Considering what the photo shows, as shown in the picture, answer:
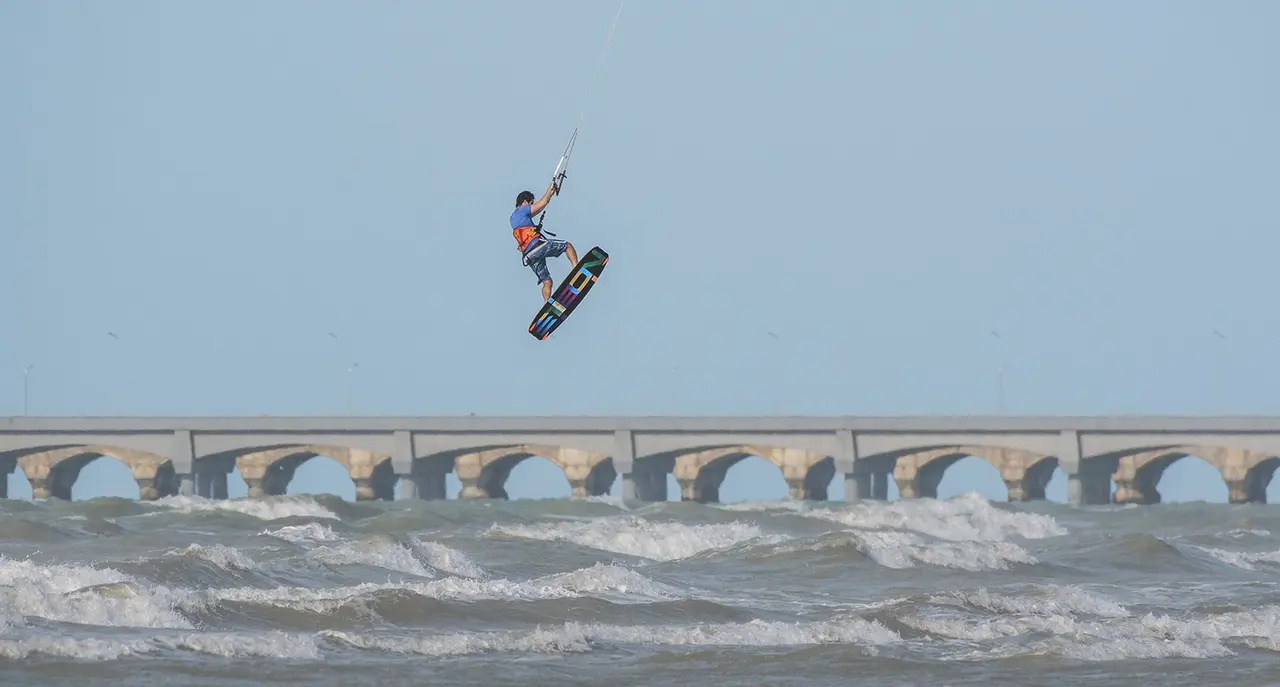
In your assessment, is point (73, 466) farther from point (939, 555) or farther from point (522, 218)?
point (522, 218)

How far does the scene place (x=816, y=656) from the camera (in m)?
25.7

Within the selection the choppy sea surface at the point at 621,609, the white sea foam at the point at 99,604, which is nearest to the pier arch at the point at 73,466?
the choppy sea surface at the point at 621,609

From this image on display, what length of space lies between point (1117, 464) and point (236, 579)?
61.8m

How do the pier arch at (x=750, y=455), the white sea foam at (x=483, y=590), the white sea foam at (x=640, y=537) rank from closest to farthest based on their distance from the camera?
1. the white sea foam at (x=483, y=590)
2. the white sea foam at (x=640, y=537)
3. the pier arch at (x=750, y=455)

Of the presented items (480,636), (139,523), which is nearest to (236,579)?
(480,636)

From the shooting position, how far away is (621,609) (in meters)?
30.9

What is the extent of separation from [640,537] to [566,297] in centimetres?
2490

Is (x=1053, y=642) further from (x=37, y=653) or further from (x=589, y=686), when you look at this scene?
(x=37, y=653)

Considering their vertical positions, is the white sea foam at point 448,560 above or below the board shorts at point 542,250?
below

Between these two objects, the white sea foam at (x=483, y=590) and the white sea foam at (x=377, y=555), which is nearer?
the white sea foam at (x=483, y=590)

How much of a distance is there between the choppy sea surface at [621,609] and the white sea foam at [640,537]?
0.10 meters

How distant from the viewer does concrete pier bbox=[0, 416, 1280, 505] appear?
3494 inches

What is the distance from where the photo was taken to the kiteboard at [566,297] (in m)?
24.5

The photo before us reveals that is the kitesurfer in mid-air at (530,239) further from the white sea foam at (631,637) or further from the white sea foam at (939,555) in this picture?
the white sea foam at (939,555)
